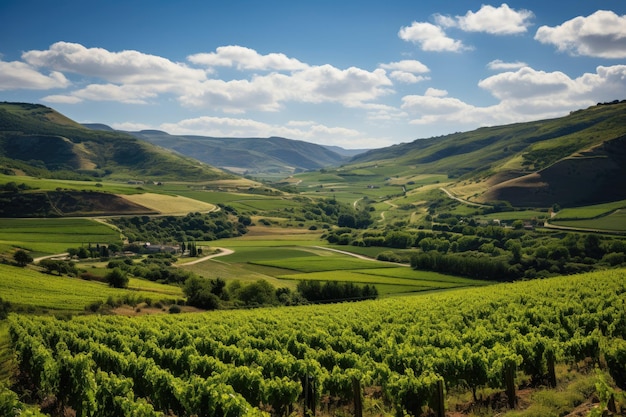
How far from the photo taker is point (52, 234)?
138 meters

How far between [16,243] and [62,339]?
323ft

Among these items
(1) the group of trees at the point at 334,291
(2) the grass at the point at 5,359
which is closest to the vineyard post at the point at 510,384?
(2) the grass at the point at 5,359

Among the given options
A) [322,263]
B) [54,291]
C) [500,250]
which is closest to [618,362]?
[54,291]

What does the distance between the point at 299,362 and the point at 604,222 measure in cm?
15944

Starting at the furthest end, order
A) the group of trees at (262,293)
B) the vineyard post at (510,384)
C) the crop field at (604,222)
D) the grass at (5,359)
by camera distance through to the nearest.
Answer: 1. the crop field at (604,222)
2. the group of trees at (262,293)
3. the grass at (5,359)
4. the vineyard post at (510,384)

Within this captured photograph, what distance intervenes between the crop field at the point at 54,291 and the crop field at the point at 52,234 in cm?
4086

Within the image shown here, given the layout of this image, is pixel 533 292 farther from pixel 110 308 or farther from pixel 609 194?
pixel 609 194

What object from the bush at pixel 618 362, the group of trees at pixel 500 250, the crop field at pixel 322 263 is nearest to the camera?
the bush at pixel 618 362

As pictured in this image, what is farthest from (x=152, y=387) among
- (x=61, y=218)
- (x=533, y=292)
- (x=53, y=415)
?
(x=61, y=218)

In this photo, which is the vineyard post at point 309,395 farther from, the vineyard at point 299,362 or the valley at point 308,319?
the valley at point 308,319

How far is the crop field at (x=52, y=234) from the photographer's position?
12031 centimetres

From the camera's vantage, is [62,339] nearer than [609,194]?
Yes

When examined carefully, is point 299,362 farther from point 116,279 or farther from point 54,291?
point 116,279

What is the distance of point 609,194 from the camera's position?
192m
